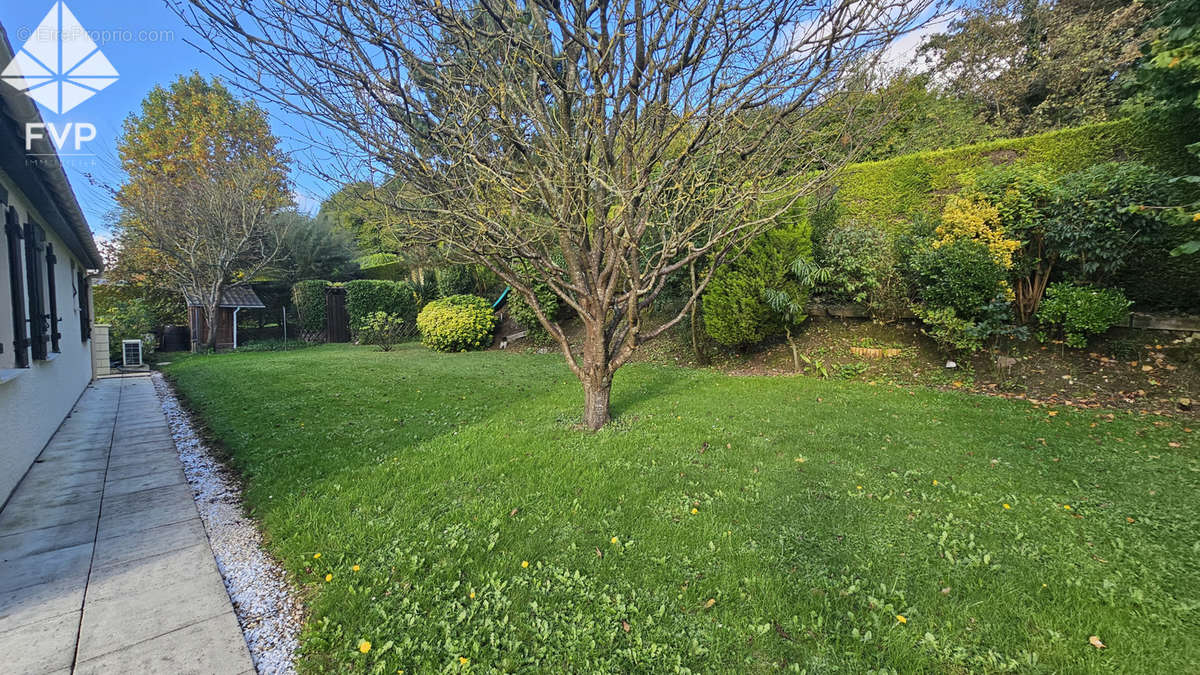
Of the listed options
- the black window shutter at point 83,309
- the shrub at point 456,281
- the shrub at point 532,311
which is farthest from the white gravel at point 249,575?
the shrub at point 456,281

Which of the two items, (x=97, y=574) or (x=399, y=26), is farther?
(x=399, y=26)

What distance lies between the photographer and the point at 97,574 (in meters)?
2.33

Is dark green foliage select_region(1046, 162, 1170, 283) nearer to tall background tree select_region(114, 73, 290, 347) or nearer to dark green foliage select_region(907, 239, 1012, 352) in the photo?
dark green foliage select_region(907, 239, 1012, 352)

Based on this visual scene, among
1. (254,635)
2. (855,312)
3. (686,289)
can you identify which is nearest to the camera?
(254,635)

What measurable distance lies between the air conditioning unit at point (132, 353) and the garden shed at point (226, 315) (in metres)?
3.26

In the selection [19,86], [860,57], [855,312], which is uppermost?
[860,57]

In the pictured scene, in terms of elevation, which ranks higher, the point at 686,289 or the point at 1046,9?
the point at 1046,9

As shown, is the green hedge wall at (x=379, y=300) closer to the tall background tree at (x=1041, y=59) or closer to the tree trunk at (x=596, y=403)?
the tree trunk at (x=596, y=403)

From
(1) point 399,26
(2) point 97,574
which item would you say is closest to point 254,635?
(2) point 97,574

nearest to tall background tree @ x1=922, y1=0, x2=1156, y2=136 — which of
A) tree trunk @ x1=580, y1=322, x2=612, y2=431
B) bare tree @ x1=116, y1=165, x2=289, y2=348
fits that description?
tree trunk @ x1=580, y1=322, x2=612, y2=431

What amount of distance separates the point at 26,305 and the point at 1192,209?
1175 cm

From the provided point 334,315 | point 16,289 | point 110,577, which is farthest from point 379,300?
point 110,577

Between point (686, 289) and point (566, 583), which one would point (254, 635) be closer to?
point (566, 583)

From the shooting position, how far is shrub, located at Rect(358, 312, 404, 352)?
46.0 ft
